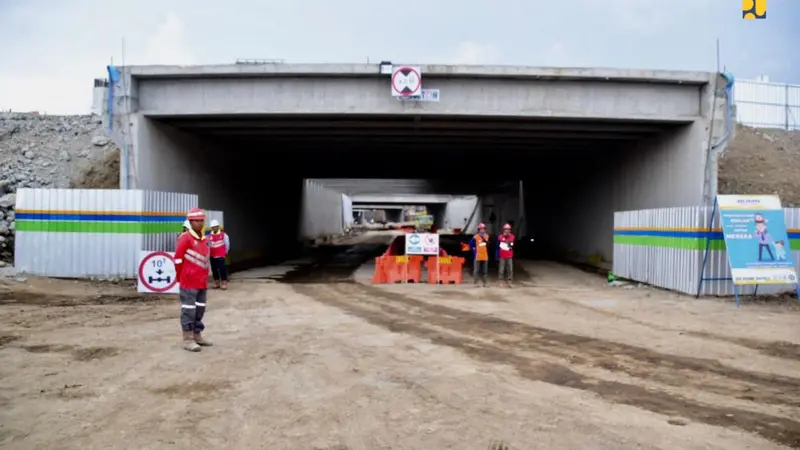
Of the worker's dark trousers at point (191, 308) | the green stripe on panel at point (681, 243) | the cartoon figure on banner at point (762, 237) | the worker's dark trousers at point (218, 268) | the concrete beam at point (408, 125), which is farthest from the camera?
the concrete beam at point (408, 125)

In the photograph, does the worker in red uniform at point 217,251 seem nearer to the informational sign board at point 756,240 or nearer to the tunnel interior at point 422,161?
the tunnel interior at point 422,161

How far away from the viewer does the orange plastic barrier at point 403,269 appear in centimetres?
1855

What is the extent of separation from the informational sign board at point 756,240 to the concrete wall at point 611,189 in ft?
13.1

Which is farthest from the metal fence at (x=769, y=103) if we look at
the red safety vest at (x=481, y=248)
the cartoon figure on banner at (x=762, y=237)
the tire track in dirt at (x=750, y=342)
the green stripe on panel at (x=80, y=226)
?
the green stripe on panel at (x=80, y=226)

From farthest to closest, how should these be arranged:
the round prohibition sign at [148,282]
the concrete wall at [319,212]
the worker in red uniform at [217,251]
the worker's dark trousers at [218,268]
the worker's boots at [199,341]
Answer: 1. the concrete wall at [319,212]
2. the worker's dark trousers at [218,268]
3. the worker in red uniform at [217,251]
4. the round prohibition sign at [148,282]
5. the worker's boots at [199,341]

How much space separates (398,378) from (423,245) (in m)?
11.4

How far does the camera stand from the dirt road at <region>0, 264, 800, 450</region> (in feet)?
16.5

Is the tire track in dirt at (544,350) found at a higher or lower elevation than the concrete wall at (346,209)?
lower

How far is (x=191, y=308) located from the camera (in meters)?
8.23

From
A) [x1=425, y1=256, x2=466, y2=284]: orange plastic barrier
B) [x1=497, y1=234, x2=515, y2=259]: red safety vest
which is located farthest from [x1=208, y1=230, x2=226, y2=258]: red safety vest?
[x1=497, y1=234, x2=515, y2=259]: red safety vest

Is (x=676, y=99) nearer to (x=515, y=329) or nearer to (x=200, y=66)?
(x=515, y=329)

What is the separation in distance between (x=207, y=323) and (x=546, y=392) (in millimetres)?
6566

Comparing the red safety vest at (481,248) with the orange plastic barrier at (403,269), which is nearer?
the red safety vest at (481,248)

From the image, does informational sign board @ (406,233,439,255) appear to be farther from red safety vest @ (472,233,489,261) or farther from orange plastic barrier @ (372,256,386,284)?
red safety vest @ (472,233,489,261)
